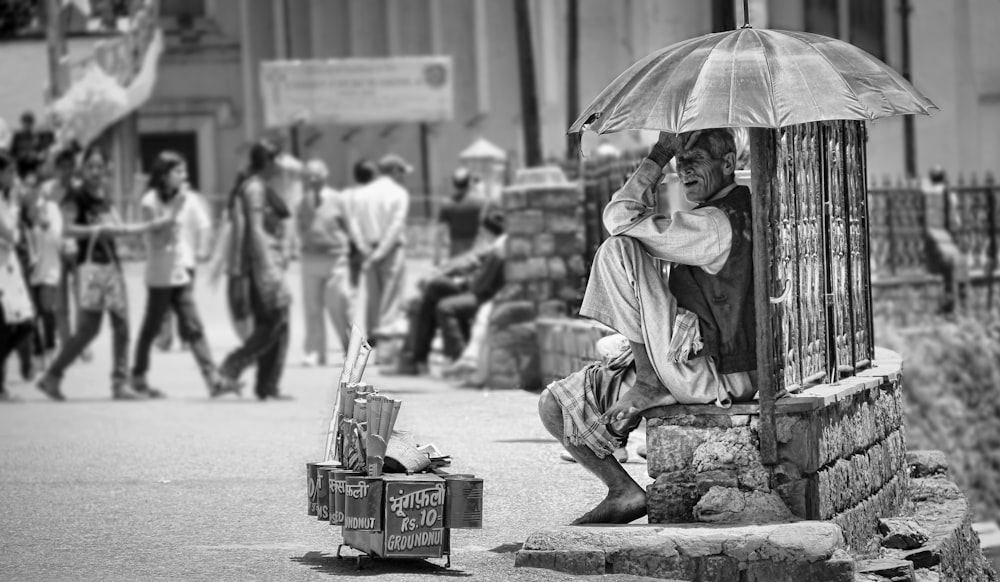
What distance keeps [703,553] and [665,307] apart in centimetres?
94

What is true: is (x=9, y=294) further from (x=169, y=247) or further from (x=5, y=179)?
(x=169, y=247)

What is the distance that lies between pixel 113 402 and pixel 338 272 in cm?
425

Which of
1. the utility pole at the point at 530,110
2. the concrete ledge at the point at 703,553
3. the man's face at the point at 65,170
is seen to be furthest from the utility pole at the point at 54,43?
the concrete ledge at the point at 703,553

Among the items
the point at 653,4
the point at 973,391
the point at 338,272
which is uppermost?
the point at 653,4

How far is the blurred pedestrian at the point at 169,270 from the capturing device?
51.5 feet

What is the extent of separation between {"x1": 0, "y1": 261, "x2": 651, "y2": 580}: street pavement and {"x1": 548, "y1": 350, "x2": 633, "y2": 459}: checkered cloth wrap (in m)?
0.52

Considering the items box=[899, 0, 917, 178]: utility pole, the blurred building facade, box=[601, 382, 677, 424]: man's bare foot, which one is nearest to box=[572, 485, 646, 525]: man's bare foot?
box=[601, 382, 677, 424]: man's bare foot

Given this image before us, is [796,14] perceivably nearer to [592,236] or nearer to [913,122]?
[913,122]

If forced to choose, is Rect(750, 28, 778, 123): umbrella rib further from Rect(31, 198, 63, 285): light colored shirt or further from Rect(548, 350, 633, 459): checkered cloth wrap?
Rect(31, 198, 63, 285): light colored shirt

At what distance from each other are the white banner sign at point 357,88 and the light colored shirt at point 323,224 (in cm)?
1836

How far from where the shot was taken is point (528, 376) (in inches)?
618

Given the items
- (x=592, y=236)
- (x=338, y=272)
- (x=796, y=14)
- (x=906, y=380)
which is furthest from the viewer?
(x=796, y=14)

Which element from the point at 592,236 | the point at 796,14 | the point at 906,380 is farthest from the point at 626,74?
the point at 796,14

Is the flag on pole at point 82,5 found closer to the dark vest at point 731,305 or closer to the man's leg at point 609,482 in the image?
the man's leg at point 609,482
